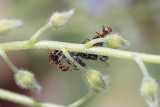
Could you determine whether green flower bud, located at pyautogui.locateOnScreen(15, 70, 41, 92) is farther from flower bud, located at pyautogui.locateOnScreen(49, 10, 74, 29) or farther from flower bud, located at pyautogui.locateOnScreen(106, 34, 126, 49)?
flower bud, located at pyautogui.locateOnScreen(106, 34, 126, 49)

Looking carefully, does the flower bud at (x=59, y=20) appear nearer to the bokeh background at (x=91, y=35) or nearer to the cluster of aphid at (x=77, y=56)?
the cluster of aphid at (x=77, y=56)

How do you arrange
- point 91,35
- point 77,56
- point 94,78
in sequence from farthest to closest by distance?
point 91,35 → point 77,56 → point 94,78

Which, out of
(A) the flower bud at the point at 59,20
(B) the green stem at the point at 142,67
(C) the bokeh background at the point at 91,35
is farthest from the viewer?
(C) the bokeh background at the point at 91,35

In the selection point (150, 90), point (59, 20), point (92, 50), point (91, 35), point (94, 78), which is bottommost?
point (150, 90)

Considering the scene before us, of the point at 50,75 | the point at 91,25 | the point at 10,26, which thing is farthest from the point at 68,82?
the point at 10,26

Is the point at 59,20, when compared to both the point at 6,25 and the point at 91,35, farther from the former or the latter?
the point at 91,35

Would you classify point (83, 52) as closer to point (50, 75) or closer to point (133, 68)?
point (133, 68)

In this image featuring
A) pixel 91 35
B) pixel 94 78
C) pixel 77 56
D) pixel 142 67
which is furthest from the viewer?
pixel 91 35

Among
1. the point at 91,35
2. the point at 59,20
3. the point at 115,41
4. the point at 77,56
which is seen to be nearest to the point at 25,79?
the point at 77,56

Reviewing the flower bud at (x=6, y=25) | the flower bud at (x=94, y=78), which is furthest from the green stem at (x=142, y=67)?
the flower bud at (x=6, y=25)
